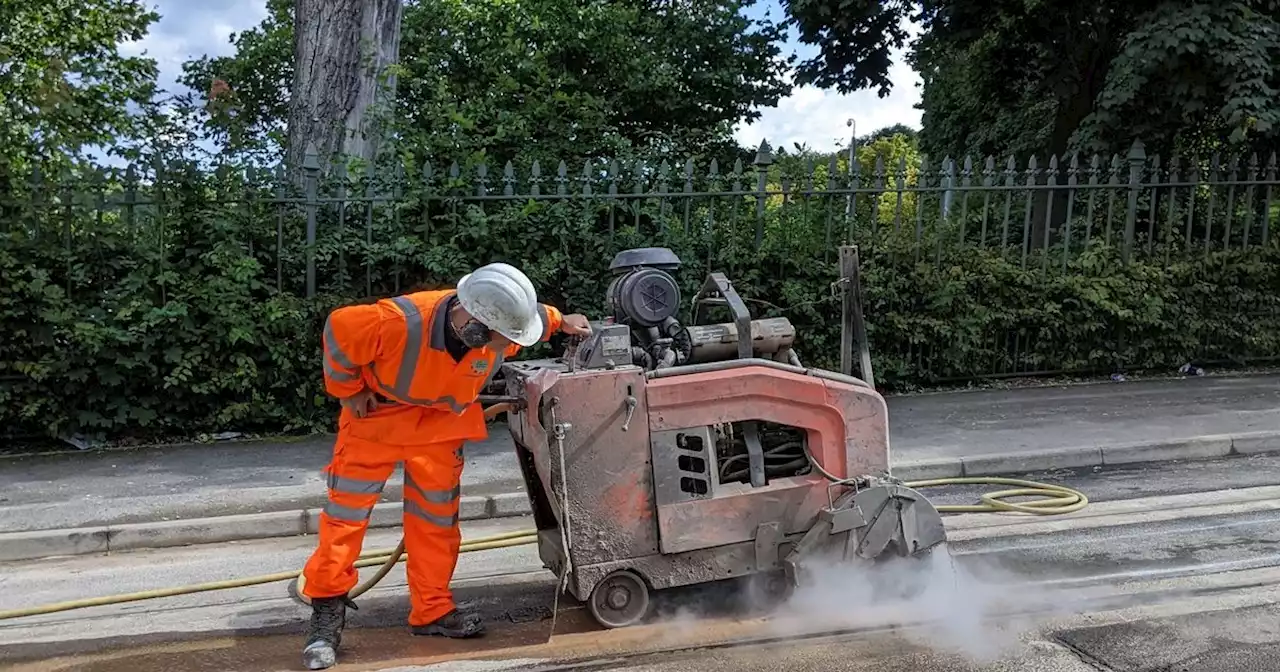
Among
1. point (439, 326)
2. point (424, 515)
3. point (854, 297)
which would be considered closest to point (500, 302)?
point (439, 326)

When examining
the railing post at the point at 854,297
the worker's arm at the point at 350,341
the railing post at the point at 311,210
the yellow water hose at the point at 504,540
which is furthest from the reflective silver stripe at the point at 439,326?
the railing post at the point at 311,210

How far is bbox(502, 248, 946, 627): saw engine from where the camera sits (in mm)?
3686

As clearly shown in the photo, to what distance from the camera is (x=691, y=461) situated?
384cm

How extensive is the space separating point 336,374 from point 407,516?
0.69 meters

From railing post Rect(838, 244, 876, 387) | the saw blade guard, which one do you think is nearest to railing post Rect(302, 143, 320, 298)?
railing post Rect(838, 244, 876, 387)

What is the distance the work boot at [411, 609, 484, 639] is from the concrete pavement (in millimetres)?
A: 1957

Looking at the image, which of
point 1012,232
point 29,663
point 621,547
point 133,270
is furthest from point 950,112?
point 29,663

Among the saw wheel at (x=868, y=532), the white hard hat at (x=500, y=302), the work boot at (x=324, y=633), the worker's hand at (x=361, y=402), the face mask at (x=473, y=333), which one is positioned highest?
the white hard hat at (x=500, y=302)

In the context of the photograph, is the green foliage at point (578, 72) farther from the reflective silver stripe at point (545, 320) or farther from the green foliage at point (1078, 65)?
the reflective silver stripe at point (545, 320)

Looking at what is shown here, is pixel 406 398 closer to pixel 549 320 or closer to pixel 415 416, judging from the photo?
pixel 415 416

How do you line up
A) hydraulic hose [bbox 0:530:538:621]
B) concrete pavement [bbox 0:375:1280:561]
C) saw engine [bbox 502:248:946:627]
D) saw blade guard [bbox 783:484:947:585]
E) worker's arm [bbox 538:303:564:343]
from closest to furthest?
saw engine [bbox 502:248:946:627]
saw blade guard [bbox 783:484:947:585]
worker's arm [bbox 538:303:564:343]
hydraulic hose [bbox 0:530:538:621]
concrete pavement [bbox 0:375:1280:561]

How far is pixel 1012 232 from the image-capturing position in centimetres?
1144

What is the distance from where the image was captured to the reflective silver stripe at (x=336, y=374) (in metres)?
3.49

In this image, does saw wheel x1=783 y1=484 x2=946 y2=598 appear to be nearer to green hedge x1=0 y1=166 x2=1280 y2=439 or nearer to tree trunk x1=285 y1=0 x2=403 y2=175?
green hedge x1=0 y1=166 x2=1280 y2=439
